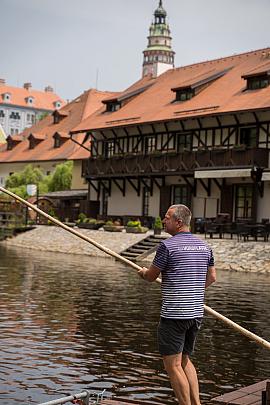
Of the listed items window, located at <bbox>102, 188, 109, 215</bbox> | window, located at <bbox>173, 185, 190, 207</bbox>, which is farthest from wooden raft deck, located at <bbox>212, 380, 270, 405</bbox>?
window, located at <bbox>102, 188, 109, 215</bbox>

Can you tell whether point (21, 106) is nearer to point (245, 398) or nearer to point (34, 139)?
point (34, 139)

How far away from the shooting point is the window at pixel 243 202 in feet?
143

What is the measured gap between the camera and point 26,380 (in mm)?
10547

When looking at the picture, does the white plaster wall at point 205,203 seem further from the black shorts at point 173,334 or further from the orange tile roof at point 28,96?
the orange tile roof at point 28,96

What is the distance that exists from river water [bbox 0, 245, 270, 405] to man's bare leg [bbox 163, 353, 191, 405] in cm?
181

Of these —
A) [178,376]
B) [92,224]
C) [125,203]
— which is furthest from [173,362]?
[125,203]

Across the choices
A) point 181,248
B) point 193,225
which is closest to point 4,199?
point 193,225

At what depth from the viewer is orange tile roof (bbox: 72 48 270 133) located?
4444cm

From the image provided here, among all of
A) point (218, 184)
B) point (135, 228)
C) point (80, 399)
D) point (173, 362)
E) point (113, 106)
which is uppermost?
point (113, 106)

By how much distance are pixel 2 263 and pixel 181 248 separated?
24.7m

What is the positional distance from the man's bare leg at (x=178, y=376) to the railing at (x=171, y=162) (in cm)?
3403

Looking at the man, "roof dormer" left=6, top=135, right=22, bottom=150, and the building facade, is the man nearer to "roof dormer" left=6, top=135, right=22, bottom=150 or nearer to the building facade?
"roof dormer" left=6, top=135, right=22, bottom=150

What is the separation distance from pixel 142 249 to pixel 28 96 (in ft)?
328

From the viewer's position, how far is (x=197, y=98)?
49.2 meters
